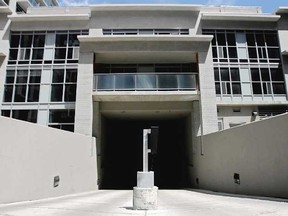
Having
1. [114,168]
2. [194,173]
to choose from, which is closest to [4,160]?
[194,173]

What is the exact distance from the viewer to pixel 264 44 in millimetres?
19047

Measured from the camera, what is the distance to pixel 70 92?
58.2ft

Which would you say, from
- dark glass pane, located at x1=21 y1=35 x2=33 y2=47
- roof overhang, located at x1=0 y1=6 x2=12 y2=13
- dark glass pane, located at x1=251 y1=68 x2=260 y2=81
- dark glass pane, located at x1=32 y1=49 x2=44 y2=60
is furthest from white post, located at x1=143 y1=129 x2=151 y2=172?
roof overhang, located at x1=0 y1=6 x2=12 y2=13

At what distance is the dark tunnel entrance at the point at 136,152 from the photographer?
20.9m

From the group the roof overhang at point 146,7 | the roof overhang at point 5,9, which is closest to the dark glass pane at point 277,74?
the roof overhang at point 146,7

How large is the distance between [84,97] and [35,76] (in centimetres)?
440

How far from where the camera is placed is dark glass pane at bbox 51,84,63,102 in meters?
17.7

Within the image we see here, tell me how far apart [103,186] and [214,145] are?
8.85 meters

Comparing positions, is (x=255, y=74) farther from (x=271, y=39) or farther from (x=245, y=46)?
(x=271, y=39)

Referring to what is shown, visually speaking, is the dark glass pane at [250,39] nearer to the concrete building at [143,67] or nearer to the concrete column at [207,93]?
the concrete building at [143,67]

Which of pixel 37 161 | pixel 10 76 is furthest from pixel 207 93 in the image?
pixel 10 76

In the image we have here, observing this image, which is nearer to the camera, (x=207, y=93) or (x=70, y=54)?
(x=207, y=93)

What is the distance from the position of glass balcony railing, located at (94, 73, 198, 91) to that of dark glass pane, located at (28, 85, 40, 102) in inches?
175

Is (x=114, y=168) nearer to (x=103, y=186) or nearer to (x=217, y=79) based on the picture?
(x=103, y=186)
